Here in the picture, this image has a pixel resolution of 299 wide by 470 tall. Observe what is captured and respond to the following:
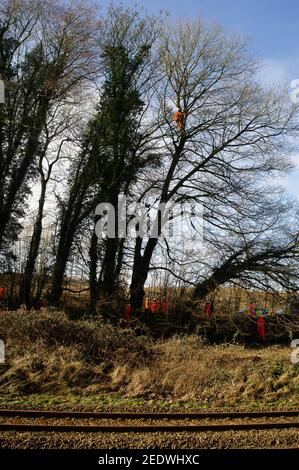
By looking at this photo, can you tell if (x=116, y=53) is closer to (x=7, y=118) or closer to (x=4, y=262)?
(x=7, y=118)

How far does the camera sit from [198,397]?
11945mm

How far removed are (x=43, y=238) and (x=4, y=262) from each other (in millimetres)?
3028

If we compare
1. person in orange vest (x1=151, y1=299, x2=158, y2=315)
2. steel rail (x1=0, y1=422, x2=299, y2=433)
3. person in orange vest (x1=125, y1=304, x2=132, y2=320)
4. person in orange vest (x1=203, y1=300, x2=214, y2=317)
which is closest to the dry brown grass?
steel rail (x1=0, y1=422, x2=299, y2=433)

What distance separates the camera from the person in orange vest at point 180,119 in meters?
26.9

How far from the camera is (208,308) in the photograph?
910 inches

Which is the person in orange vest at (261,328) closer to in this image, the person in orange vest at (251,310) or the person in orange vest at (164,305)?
the person in orange vest at (251,310)

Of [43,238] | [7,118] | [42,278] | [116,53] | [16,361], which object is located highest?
[116,53]

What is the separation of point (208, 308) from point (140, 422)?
45.5ft

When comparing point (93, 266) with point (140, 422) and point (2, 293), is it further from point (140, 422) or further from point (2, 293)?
point (140, 422)

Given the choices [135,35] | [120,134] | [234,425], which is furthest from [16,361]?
[135,35]

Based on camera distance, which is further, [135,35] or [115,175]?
[135,35]

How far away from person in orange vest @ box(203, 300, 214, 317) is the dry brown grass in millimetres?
6286

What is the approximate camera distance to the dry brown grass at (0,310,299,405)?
39.8 feet

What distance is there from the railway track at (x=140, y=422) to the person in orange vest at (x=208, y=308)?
483 inches
